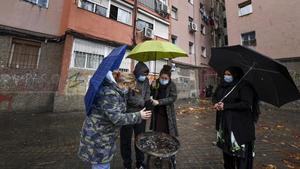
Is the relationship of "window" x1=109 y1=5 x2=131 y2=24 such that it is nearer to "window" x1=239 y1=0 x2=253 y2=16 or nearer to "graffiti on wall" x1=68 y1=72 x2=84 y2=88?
"graffiti on wall" x1=68 y1=72 x2=84 y2=88

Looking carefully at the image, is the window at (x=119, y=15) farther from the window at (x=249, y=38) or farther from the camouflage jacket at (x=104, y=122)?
the camouflage jacket at (x=104, y=122)

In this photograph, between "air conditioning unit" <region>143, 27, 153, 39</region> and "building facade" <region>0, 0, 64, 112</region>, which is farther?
Result: "air conditioning unit" <region>143, 27, 153, 39</region>

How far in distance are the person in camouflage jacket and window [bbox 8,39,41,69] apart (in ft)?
30.0

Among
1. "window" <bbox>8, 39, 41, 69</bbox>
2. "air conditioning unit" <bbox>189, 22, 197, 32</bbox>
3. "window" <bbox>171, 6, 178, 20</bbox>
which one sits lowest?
"window" <bbox>8, 39, 41, 69</bbox>

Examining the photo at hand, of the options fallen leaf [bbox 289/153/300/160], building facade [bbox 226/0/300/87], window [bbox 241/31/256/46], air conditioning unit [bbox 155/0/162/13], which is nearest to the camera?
fallen leaf [bbox 289/153/300/160]

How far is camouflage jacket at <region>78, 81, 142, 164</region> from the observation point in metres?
1.94

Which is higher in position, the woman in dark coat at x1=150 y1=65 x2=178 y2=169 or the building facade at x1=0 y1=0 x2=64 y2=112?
the building facade at x1=0 y1=0 x2=64 y2=112

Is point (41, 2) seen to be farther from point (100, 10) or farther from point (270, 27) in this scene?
point (270, 27)

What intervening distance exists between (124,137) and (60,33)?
9.60 metres

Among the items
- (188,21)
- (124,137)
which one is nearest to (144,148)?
(124,137)

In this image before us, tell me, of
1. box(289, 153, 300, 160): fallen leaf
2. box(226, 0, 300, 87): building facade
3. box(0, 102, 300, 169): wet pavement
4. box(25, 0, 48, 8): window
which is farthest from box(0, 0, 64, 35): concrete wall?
box(226, 0, 300, 87): building facade

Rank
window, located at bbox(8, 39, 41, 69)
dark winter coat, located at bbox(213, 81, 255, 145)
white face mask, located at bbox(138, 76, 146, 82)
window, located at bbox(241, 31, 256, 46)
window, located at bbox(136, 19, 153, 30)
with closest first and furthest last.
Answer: dark winter coat, located at bbox(213, 81, 255, 145) → white face mask, located at bbox(138, 76, 146, 82) → window, located at bbox(8, 39, 41, 69) → window, located at bbox(136, 19, 153, 30) → window, located at bbox(241, 31, 256, 46)

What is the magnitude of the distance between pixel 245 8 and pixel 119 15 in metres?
12.0

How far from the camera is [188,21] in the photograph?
65.6 ft
